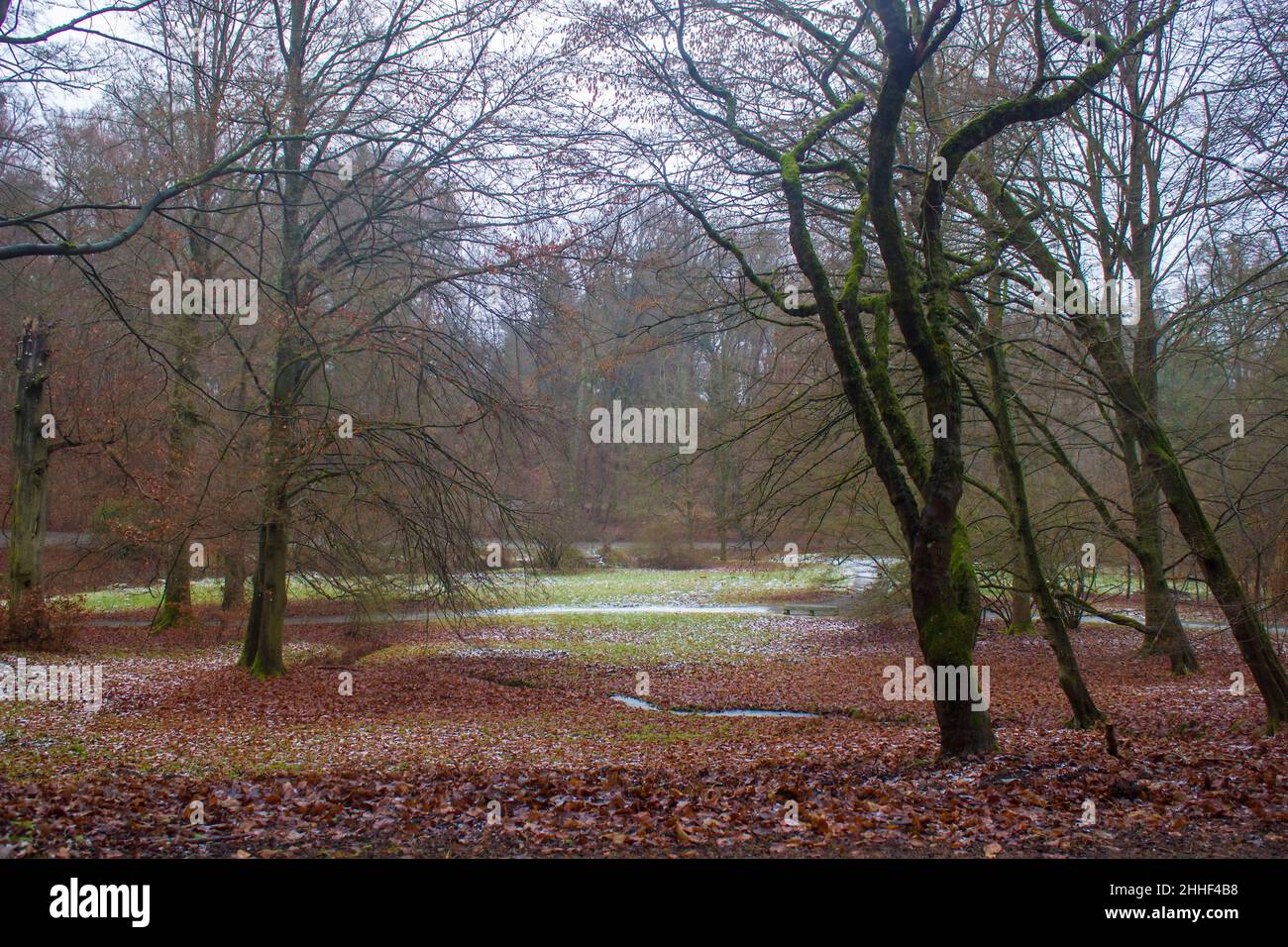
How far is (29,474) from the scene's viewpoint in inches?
747

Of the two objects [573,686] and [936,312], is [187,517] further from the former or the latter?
[936,312]

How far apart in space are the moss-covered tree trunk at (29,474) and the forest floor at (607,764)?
1.63m

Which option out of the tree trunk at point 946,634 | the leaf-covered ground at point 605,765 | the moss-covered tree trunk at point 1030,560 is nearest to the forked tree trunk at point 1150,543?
the leaf-covered ground at point 605,765

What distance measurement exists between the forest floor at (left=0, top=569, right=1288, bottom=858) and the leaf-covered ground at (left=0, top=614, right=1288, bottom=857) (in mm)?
36

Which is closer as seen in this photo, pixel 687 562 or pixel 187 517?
pixel 187 517

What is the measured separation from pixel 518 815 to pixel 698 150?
6998 mm

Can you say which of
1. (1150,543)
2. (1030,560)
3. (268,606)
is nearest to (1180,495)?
(1030,560)

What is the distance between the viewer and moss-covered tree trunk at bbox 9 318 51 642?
18.5 meters

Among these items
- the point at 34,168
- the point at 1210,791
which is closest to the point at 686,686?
the point at 1210,791

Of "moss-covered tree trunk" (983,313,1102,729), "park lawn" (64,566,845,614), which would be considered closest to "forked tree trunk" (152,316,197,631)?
"park lawn" (64,566,845,614)

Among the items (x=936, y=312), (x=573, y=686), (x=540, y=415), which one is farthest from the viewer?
(x=573, y=686)

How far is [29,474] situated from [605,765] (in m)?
16.1

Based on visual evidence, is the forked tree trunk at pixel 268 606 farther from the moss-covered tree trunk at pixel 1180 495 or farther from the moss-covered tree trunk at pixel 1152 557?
the moss-covered tree trunk at pixel 1152 557

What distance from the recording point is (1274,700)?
Result: 961cm
